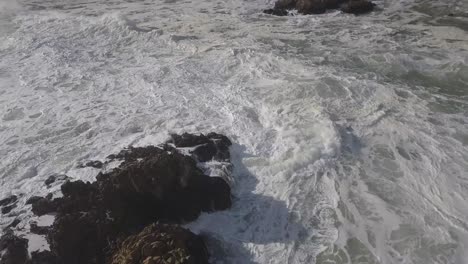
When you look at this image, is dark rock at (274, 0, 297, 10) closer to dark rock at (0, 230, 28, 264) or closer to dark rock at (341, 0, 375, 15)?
dark rock at (341, 0, 375, 15)

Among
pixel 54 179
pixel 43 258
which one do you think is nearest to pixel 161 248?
pixel 43 258

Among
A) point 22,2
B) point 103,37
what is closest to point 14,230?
point 103,37

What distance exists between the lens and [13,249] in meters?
4.98

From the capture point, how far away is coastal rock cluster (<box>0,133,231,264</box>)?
458cm

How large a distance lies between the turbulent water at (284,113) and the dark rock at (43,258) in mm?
602

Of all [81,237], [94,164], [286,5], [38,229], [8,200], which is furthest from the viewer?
[286,5]

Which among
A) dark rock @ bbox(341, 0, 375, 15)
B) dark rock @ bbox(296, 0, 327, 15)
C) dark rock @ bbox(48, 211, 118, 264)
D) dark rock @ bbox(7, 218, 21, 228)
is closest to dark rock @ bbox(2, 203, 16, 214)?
dark rock @ bbox(7, 218, 21, 228)

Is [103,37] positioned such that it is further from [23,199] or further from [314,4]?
[23,199]

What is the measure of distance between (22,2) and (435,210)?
48.7ft

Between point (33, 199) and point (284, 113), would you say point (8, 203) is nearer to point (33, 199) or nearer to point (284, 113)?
point (33, 199)

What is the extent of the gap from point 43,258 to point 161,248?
1429 millimetres

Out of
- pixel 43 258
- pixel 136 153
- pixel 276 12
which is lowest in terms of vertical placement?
pixel 43 258

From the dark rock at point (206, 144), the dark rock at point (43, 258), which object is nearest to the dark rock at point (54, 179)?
the dark rock at point (43, 258)

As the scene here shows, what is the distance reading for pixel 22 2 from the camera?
51.2 ft
